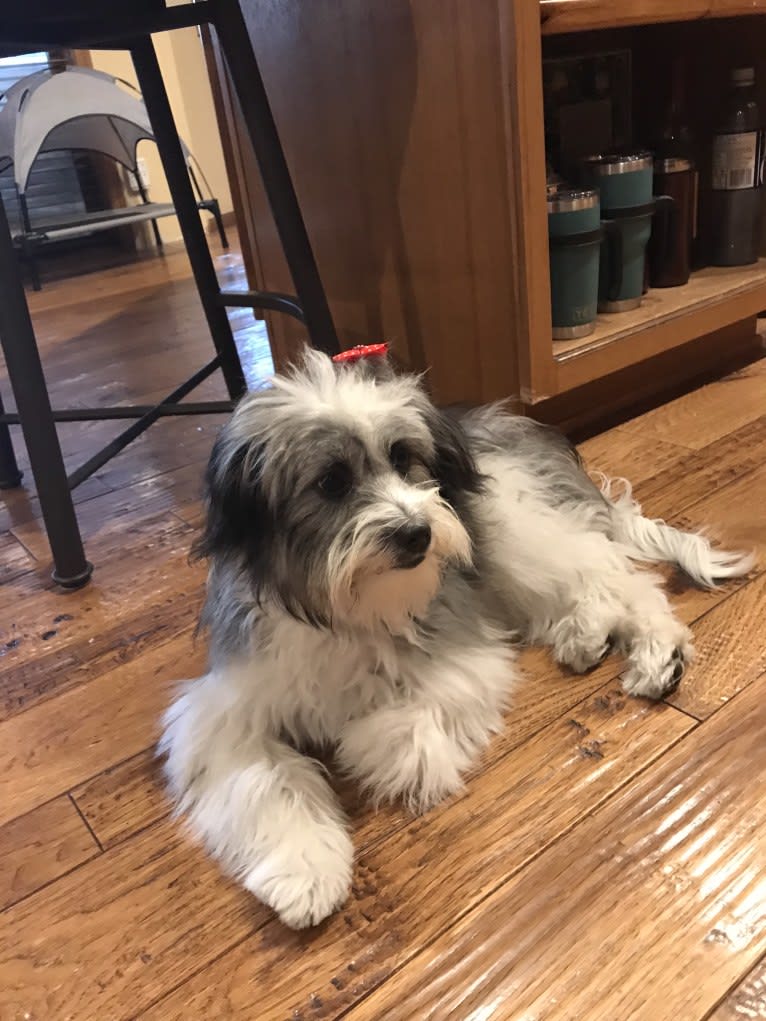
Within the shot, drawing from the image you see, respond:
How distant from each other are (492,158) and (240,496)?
86 cm

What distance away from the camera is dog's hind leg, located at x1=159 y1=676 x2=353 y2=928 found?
91cm

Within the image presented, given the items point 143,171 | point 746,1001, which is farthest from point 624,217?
point 143,171

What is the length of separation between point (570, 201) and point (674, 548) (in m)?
0.71

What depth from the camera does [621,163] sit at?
1.82m

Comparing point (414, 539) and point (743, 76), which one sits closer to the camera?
point (414, 539)

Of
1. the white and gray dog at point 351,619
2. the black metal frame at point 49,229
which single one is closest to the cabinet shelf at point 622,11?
the white and gray dog at point 351,619

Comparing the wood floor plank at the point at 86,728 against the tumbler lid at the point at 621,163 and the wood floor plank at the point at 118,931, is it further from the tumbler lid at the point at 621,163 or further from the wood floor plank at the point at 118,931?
the tumbler lid at the point at 621,163

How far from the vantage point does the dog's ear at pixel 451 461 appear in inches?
43.3

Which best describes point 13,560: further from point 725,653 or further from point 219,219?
point 219,219

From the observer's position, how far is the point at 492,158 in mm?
1522

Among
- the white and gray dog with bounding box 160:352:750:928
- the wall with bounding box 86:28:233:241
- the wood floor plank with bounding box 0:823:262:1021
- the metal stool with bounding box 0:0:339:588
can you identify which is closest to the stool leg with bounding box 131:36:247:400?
the metal stool with bounding box 0:0:339:588

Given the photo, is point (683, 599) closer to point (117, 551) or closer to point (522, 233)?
point (522, 233)

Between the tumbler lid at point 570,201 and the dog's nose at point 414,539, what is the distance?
0.97 meters

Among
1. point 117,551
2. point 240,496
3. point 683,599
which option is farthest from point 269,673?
point 117,551
